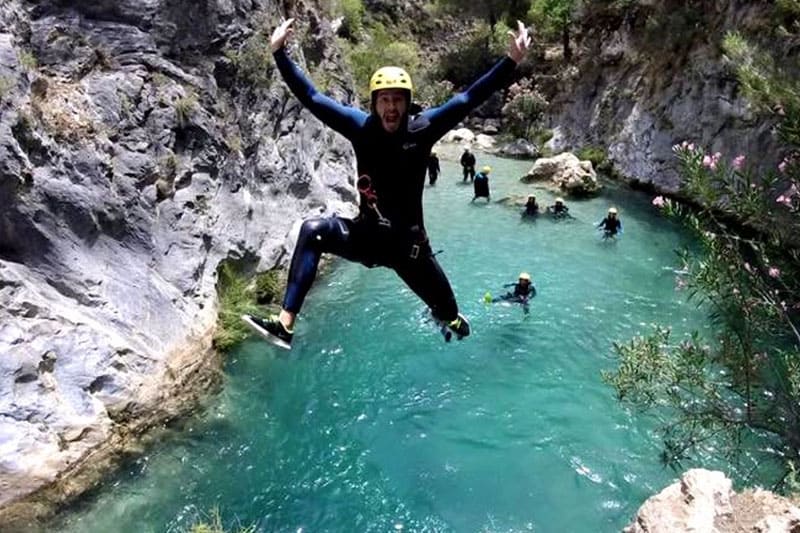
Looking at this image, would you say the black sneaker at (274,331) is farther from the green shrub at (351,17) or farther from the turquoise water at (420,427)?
the green shrub at (351,17)

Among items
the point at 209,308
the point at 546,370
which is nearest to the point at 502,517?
the point at 546,370

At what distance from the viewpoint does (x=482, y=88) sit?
4.73 m

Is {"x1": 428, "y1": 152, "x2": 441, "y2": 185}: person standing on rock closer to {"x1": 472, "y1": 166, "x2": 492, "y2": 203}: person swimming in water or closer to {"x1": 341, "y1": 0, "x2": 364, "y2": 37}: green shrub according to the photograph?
{"x1": 472, "y1": 166, "x2": 492, "y2": 203}: person swimming in water

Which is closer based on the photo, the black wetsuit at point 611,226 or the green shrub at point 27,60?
the green shrub at point 27,60

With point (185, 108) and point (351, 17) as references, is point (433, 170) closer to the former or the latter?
point (185, 108)

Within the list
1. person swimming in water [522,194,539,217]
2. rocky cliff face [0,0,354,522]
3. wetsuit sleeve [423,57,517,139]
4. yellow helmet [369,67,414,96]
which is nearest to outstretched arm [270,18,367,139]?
yellow helmet [369,67,414,96]

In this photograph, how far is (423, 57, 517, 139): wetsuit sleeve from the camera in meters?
4.69

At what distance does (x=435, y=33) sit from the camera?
136 feet

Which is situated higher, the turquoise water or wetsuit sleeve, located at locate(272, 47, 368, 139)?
wetsuit sleeve, located at locate(272, 47, 368, 139)

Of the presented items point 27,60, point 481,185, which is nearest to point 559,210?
point 481,185

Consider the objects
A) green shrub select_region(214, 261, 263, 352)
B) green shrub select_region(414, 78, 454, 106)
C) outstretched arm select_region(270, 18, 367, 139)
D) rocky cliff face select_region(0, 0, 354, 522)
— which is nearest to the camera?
outstretched arm select_region(270, 18, 367, 139)

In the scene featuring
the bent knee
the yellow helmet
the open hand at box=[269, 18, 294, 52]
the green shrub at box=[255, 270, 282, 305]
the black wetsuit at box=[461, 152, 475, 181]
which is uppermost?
the open hand at box=[269, 18, 294, 52]

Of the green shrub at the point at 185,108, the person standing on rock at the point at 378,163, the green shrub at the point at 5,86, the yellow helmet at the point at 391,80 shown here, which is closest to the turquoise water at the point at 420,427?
the green shrub at the point at 185,108

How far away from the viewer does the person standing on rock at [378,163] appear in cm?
468
